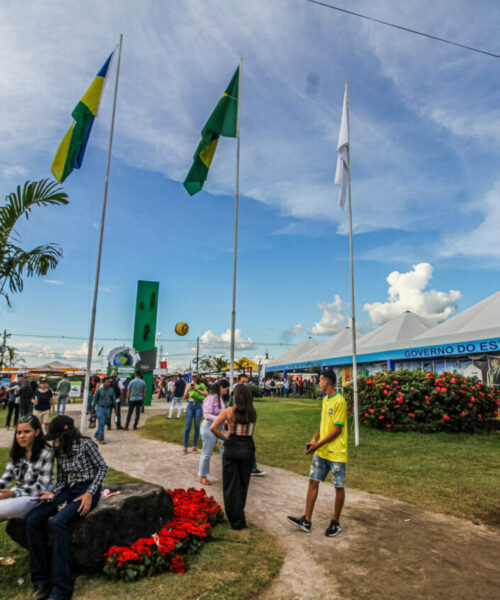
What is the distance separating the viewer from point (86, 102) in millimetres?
9367

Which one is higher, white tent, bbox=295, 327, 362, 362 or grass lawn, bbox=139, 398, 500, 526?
white tent, bbox=295, 327, 362, 362

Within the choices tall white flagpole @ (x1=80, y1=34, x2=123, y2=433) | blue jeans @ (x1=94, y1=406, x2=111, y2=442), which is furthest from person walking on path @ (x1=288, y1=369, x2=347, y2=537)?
blue jeans @ (x1=94, y1=406, x2=111, y2=442)

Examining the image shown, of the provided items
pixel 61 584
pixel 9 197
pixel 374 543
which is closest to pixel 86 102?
pixel 9 197

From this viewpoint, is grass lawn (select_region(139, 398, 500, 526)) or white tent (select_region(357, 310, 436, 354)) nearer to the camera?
grass lawn (select_region(139, 398, 500, 526))

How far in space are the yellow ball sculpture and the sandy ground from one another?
19368 mm

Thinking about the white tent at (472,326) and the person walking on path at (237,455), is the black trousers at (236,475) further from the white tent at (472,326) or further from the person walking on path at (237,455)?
the white tent at (472,326)

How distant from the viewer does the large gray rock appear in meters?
3.65

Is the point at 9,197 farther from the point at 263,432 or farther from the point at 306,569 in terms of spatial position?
the point at 263,432

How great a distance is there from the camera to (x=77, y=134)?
9.33 metres

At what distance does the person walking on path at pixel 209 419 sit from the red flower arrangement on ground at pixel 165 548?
6.16 ft

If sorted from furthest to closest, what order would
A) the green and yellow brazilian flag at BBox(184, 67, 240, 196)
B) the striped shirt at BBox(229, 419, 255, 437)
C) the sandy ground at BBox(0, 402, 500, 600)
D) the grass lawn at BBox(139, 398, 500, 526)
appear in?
the green and yellow brazilian flag at BBox(184, 67, 240, 196) < the grass lawn at BBox(139, 398, 500, 526) < the striped shirt at BBox(229, 419, 255, 437) < the sandy ground at BBox(0, 402, 500, 600)

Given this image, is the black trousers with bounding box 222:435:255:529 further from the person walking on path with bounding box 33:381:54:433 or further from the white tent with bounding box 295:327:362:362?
the white tent with bounding box 295:327:362:362

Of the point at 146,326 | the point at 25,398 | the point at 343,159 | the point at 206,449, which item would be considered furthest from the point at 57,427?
the point at 146,326

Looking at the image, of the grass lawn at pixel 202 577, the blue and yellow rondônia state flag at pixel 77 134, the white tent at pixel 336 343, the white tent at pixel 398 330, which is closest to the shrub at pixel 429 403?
the grass lawn at pixel 202 577
